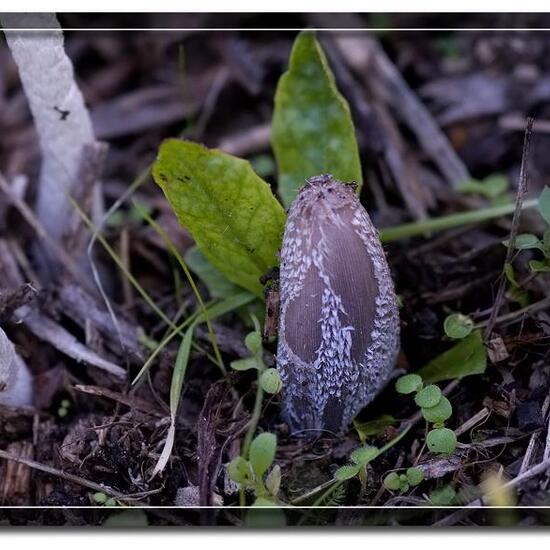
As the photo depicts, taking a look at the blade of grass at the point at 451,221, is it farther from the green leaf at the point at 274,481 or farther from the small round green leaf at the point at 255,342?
the green leaf at the point at 274,481

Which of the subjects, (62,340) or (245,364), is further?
(62,340)

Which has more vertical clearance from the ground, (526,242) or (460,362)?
(526,242)

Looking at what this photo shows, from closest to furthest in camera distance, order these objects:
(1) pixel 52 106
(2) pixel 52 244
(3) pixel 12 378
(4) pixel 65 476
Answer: (4) pixel 65 476, (3) pixel 12 378, (1) pixel 52 106, (2) pixel 52 244

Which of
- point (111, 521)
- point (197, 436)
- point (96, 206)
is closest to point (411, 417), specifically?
point (197, 436)

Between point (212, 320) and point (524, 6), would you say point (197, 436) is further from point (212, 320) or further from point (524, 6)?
point (524, 6)

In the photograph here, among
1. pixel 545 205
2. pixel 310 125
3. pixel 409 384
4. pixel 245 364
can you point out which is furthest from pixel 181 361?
pixel 545 205

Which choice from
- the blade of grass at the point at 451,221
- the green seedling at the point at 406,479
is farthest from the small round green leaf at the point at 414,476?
the blade of grass at the point at 451,221

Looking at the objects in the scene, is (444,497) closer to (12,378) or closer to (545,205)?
(545,205)
